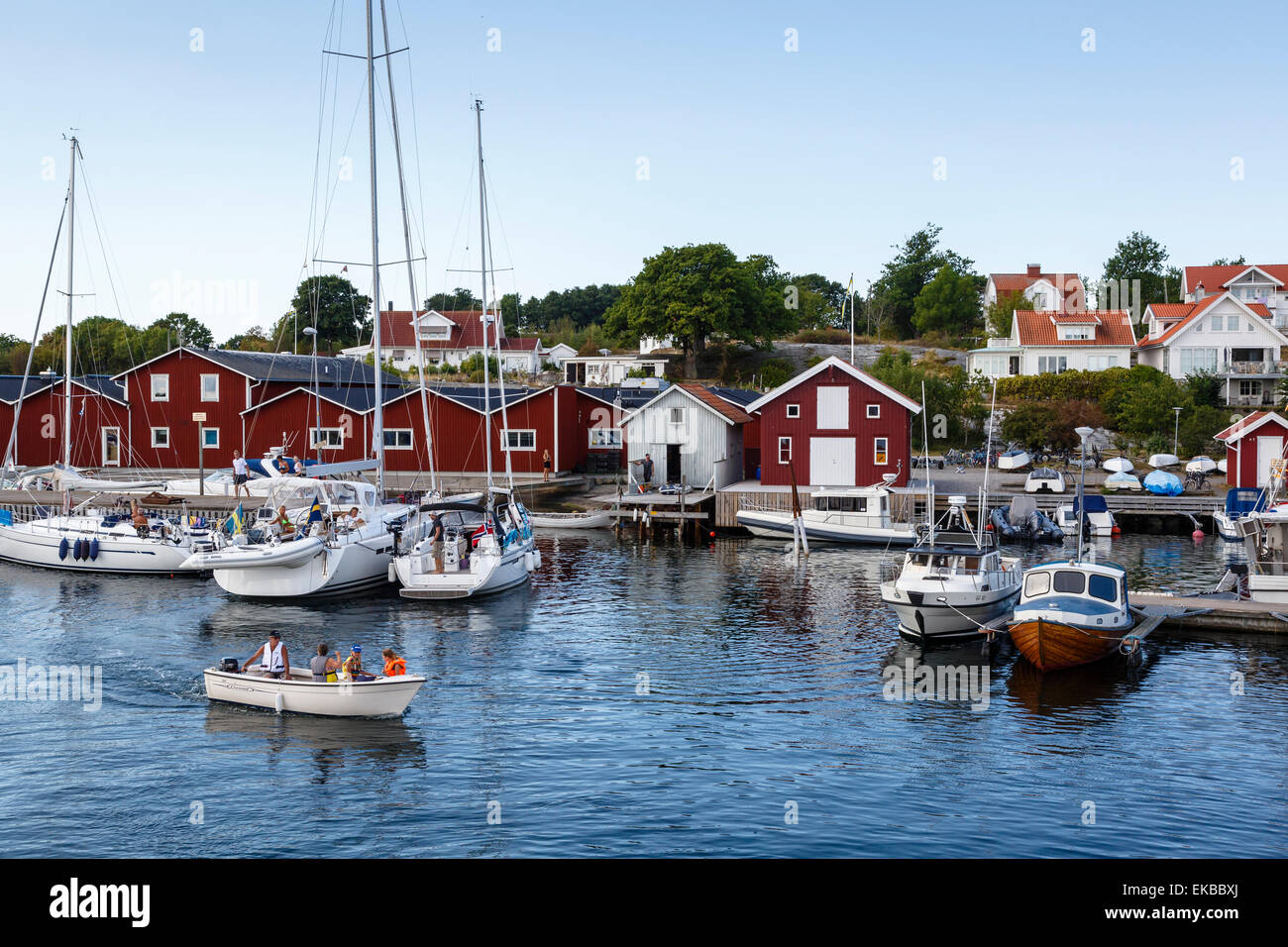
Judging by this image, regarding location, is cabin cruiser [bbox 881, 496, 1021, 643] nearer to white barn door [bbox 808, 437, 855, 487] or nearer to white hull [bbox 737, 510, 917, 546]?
white hull [bbox 737, 510, 917, 546]

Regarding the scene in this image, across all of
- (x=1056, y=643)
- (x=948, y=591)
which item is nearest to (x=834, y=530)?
(x=948, y=591)

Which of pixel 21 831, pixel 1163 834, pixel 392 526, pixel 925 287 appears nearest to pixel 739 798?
pixel 1163 834

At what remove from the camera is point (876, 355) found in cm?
10588

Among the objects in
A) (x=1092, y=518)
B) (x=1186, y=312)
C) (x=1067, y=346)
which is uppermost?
(x=1186, y=312)

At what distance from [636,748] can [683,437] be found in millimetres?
39954

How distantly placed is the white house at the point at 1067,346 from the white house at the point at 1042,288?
9356 millimetres

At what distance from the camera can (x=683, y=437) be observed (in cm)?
6156

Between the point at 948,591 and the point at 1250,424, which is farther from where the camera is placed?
the point at 1250,424

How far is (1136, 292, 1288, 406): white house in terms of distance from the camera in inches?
3332

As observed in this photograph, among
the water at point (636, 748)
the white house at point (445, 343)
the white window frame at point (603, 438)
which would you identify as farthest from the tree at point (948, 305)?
the water at point (636, 748)

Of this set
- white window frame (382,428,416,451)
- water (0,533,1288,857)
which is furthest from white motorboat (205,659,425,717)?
white window frame (382,428,416,451)

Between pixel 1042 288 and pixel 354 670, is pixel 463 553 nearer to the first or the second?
pixel 354 670

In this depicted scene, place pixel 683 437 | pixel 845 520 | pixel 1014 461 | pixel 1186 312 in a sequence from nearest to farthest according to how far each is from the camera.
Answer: pixel 845 520, pixel 683 437, pixel 1014 461, pixel 1186 312
